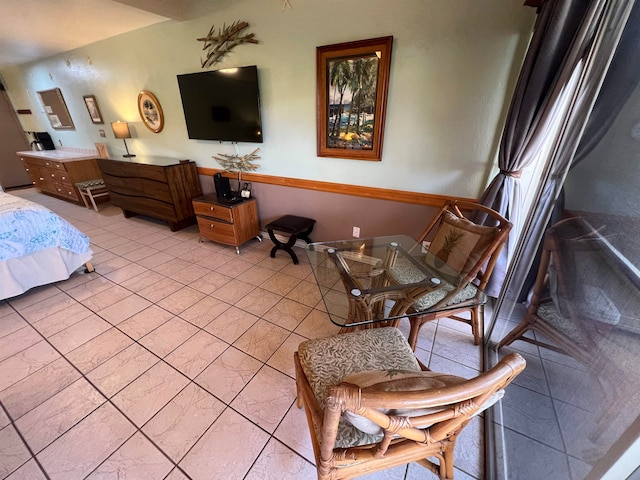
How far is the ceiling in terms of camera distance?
2.28m

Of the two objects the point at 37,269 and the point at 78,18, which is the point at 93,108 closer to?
the point at 78,18

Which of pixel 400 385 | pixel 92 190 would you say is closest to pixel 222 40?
pixel 400 385

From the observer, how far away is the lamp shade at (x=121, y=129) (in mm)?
3434

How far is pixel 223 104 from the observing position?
258 centimetres

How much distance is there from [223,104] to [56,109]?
14.7 ft

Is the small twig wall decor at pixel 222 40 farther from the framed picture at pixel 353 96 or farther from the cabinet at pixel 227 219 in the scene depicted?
the cabinet at pixel 227 219

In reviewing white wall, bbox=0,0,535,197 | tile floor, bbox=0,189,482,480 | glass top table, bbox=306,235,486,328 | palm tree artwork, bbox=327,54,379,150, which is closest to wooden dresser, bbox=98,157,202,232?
white wall, bbox=0,0,535,197

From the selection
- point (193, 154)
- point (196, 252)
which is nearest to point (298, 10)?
Result: point (193, 154)

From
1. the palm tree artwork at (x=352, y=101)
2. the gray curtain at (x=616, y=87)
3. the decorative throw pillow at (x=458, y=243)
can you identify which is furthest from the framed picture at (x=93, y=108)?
the gray curtain at (x=616, y=87)

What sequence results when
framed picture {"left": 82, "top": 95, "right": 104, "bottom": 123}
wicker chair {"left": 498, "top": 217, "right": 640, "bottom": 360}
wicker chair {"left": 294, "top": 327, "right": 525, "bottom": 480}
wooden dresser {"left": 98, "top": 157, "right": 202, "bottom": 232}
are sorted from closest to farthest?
wicker chair {"left": 294, "top": 327, "right": 525, "bottom": 480} → wicker chair {"left": 498, "top": 217, "right": 640, "bottom": 360} → wooden dresser {"left": 98, "top": 157, "right": 202, "bottom": 232} → framed picture {"left": 82, "top": 95, "right": 104, "bottom": 123}

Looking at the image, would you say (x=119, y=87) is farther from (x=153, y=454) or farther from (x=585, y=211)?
(x=585, y=211)

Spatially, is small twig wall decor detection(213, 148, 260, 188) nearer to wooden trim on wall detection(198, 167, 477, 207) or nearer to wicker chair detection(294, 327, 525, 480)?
wooden trim on wall detection(198, 167, 477, 207)

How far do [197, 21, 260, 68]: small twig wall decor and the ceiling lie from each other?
8.3 inches

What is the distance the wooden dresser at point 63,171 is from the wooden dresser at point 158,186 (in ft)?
3.29
